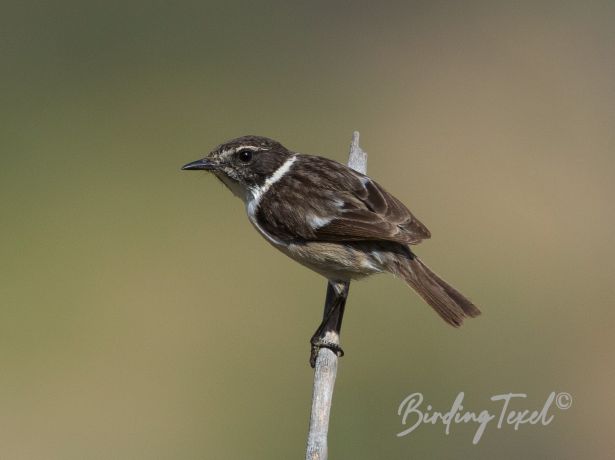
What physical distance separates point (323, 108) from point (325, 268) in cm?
524

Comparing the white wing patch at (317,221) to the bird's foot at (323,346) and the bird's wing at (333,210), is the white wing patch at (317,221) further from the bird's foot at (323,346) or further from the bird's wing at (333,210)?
the bird's foot at (323,346)

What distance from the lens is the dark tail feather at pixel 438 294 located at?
4.75 meters

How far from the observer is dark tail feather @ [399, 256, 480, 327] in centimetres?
475

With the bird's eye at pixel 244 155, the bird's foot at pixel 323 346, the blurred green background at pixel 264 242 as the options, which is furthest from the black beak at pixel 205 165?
the blurred green background at pixel 264 242

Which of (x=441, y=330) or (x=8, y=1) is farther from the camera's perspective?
(x=8, y=1)

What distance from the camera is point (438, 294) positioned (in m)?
4.82

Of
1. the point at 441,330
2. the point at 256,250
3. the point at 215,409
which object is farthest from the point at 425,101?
the point at 215,409

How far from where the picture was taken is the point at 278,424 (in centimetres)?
633

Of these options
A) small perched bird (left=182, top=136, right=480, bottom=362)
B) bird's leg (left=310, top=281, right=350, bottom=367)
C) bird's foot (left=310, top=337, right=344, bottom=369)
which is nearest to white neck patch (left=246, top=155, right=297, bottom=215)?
small perched bird (left=182, top=136, right=480, bottom=362)

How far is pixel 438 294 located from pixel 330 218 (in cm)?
65

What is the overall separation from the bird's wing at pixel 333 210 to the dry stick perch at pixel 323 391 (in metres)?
0.44

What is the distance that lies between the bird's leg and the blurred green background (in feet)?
3.98

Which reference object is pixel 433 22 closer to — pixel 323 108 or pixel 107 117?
pixel 323 108

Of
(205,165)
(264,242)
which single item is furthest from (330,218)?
(264,242)
